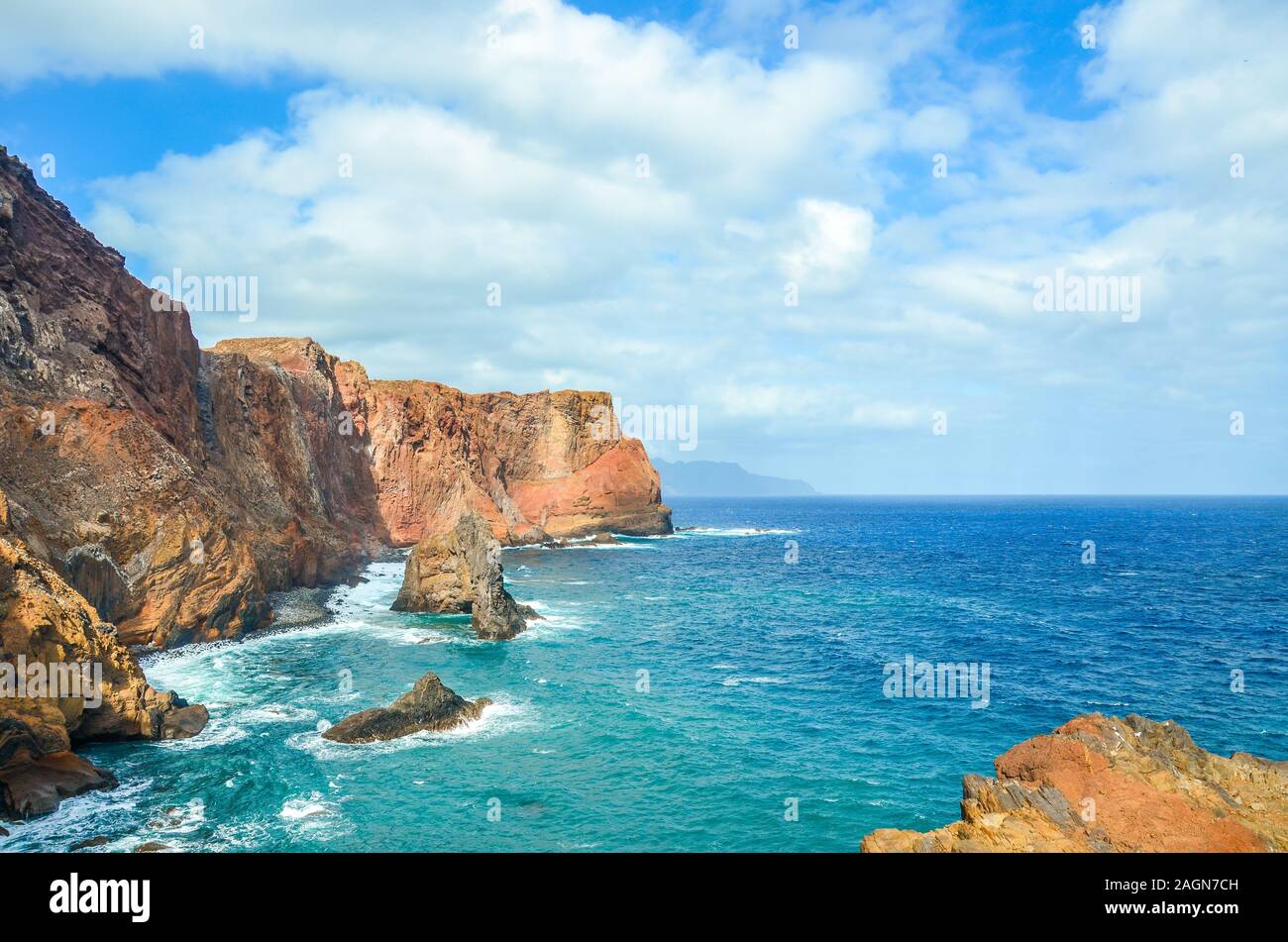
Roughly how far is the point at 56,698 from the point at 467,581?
3114 cm

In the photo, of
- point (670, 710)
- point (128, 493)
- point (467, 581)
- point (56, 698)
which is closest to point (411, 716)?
point (670, 710)

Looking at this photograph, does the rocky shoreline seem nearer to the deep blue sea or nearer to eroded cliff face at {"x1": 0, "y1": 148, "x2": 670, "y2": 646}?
eroded cliff face at {"x1": 0, "y1": 148, "x2": 670, "y2": 646}

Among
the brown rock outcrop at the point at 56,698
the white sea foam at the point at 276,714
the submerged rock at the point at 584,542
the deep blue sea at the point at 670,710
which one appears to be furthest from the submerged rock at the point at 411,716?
the submerged rock at the point at 584,542

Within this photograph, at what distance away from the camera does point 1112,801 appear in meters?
15.3

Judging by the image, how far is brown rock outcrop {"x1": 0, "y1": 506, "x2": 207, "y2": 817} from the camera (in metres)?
21.9

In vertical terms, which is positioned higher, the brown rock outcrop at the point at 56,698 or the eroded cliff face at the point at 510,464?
the eroded cliff face at the point at 510,464

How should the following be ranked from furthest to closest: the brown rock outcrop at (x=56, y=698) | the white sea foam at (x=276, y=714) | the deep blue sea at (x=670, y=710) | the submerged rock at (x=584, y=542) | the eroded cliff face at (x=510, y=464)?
the submerged rock at (x=584, y=542) < the eroded cliff face at (x=510, y=464) < the white sea foam at (x=276, y=714) < the deep blue sea at (x=670, y=710) < the brown rock outcrop at (x=56, y=698)

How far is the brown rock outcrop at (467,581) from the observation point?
4938cm

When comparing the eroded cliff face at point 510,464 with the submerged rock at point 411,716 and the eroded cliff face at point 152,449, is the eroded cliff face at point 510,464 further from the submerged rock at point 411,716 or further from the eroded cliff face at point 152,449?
the submerged rock at point 411,716

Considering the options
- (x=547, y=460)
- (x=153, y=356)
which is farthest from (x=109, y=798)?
(x=547, y=460)

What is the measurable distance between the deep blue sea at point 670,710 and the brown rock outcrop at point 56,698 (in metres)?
0.92

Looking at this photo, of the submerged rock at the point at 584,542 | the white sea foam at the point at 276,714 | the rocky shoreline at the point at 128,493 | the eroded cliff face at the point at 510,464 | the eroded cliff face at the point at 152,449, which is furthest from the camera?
the submerged rock at the point at 584,542
